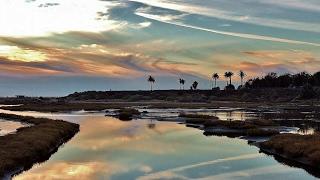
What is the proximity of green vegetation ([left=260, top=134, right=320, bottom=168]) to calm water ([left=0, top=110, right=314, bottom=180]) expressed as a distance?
2.09 metres

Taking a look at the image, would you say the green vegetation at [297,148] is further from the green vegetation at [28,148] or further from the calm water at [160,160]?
the green vegetation at [28,148]

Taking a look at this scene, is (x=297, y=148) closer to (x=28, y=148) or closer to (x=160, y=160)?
(x=160, y=160)

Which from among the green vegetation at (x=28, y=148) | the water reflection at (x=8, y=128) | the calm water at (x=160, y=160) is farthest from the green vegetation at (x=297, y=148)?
the water reflection at (x=8, y=128)

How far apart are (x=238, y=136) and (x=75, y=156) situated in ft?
104

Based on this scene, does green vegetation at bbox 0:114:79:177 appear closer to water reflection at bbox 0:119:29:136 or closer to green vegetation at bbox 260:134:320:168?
water reflection at bbox 0:119:29:136

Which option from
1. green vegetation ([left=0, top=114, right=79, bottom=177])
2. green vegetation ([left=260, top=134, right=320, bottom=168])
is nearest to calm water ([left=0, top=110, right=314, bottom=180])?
green vegetation ([left=0, top=114, right=79, bottom=177])

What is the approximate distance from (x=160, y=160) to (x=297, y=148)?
16.6m

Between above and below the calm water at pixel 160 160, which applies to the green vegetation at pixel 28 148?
above

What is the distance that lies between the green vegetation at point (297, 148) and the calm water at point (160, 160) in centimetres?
209

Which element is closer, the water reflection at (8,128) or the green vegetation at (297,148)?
the green vegetation at (297,148)

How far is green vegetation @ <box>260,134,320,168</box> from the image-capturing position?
47.3 metres

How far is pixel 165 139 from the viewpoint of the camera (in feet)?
234

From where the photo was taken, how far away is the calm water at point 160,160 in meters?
42.0

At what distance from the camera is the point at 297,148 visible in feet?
173
